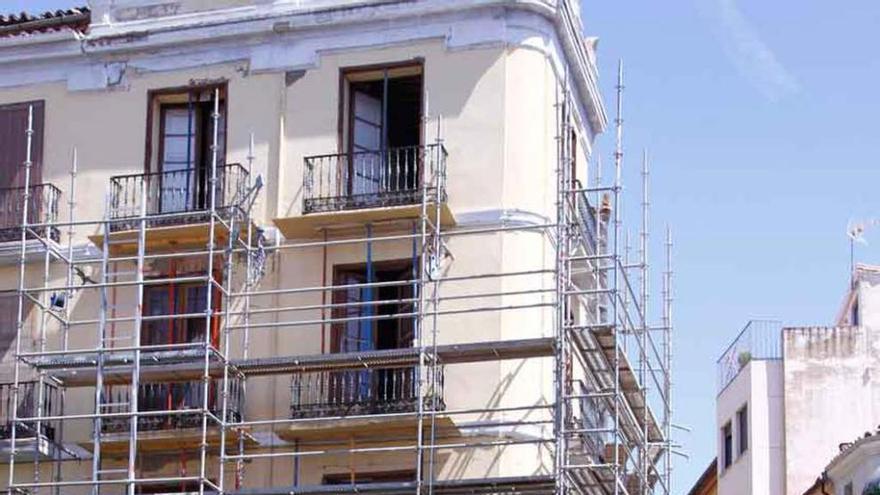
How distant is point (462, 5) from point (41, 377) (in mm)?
8282

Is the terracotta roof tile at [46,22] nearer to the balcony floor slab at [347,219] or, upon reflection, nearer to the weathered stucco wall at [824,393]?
the balcony floor slab at [347,219]

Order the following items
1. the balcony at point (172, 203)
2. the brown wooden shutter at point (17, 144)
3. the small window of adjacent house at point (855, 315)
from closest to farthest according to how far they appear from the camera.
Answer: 1. the balcony at point (172, 203)
2. the brown wooden shutter at point (17, 144)
3. the small window of adjacent house at point (855, 315)

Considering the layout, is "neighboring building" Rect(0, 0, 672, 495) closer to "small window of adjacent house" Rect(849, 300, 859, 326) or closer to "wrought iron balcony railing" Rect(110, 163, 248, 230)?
"wrought iron balcony railing" Rect(110, 163, 248, 230)

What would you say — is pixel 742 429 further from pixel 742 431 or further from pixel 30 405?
pixel 30 405

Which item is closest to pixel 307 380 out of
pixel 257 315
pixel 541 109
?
pixel 257 315

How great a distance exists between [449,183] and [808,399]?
25.5m

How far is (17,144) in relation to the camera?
32844mm

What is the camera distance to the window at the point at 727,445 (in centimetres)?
5766

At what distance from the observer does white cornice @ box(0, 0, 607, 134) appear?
31.2 m

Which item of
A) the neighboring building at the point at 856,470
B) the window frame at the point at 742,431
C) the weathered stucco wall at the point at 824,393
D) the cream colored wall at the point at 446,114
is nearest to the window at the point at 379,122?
the cream colored wall at the point at 446,114

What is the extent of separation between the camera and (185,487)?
1194 inches

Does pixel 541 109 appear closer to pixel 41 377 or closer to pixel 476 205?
pixel 476 205

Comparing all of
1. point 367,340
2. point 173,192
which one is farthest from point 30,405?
point 367,340

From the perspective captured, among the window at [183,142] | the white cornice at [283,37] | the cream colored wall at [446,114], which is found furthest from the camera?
the window at [183,142]
